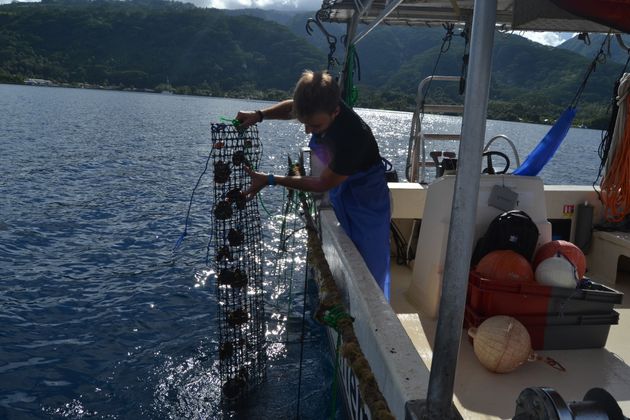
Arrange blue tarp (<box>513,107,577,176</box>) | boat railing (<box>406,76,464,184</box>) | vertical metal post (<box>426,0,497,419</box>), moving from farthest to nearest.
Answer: boat railing (<box>406,76,464,184</box>), blue tarp (<box>513,107,577,176</box>), vertical metal post (<box>426,0,497,419</box>)

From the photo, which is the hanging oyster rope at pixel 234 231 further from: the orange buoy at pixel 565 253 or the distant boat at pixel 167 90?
the distant boat at pixel 167 90

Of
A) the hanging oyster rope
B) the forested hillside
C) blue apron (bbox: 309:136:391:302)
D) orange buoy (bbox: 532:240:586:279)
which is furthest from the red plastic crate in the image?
the forested hillside

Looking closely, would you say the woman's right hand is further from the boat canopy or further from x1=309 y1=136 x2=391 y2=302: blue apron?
the boat canopy

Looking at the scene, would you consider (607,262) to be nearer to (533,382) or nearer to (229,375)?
(533,382)

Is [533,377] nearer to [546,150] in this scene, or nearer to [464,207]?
[546,150]

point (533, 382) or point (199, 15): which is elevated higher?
point (199, 15)

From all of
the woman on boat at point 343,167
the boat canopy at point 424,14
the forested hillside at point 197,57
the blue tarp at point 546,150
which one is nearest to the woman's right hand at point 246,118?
the woman on boat at point 343,167

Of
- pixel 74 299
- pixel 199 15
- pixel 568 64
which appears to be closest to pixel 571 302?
pixel 74 299

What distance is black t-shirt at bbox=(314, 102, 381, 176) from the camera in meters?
3.24

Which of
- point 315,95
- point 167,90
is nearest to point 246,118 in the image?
point 315,95

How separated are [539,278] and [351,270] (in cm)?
146

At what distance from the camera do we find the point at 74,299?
7.37 m

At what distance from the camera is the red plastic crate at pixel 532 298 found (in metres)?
3.46

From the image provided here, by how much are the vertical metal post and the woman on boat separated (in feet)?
5.52
